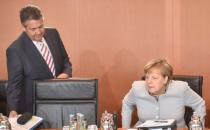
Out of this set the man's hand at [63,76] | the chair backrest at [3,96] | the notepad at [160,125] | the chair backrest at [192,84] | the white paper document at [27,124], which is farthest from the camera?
the chair backrest at [3,96]

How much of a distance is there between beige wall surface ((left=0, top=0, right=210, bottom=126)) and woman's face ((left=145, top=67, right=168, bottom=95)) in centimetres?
164

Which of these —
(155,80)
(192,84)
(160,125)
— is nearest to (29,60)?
(155,80)

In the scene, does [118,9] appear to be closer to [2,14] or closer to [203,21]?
[203,21]

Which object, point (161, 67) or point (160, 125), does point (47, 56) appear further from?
point (160, 125)

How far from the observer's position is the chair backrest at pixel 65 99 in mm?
2873

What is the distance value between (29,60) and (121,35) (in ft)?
5.14

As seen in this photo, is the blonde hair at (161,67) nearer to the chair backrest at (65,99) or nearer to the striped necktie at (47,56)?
the chair backrest at (65,99)

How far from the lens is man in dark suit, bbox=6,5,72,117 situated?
3072mm

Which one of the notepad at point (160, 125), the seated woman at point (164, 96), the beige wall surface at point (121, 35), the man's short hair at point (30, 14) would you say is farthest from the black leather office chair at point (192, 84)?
the beige wall surface at point (121, 35)

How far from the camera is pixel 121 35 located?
4.52 metres

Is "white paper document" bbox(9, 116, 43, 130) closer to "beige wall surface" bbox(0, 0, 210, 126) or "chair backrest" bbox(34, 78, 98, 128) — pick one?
"chair backrest" bbox(34, 78, 98, 128)

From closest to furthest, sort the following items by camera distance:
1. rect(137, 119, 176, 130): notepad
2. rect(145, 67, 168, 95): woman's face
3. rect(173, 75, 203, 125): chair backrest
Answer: rect(137, 119, 176, 130): notepad, rect(145, 67, 168, 95): woman's face, rect(173, 75, 203, 125): chair backrest

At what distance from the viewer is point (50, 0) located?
4.54 m

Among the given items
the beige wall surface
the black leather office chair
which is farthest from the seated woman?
the beige wall surface
